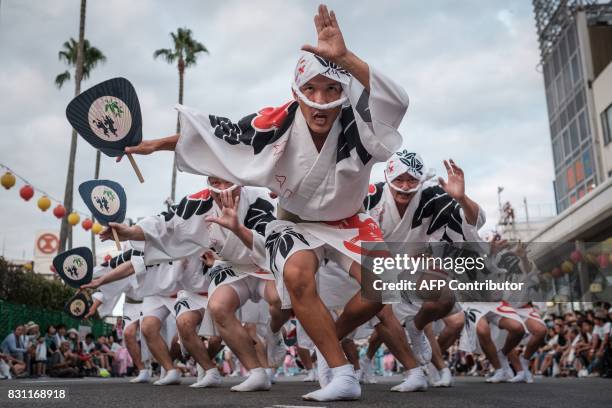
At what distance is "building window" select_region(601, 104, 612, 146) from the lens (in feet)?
89.2

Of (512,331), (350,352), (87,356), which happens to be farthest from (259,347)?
(87,356)

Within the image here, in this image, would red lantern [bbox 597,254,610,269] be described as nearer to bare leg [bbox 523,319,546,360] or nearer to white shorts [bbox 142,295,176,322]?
bare leg [bbox 523,319,546,360]

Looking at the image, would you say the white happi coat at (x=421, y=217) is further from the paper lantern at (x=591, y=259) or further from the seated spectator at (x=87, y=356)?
the paper lantern at (x=591, y=259)

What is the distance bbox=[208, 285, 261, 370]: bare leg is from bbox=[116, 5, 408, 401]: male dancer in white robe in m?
1.45

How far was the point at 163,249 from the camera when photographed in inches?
245

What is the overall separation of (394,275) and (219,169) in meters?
1.36

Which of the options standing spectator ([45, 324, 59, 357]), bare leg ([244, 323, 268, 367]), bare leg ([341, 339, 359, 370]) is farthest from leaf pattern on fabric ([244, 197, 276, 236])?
standing spectator ([45, 324, 59, 357])

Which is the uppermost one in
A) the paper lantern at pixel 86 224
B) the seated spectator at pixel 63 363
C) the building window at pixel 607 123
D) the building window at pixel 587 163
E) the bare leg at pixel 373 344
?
the building window at pixel 607 123

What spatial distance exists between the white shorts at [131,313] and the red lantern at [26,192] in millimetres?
9929

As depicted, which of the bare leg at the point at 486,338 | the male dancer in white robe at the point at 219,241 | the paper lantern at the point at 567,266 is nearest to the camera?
the male dancer in white robe at the point at 219,241

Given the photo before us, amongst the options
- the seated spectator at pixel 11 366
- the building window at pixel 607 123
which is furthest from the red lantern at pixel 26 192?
the building window at pixel 607 123

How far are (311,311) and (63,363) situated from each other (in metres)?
13.0

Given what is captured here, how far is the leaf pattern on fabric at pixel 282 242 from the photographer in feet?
14.0

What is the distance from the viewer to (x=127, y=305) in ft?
33.5
